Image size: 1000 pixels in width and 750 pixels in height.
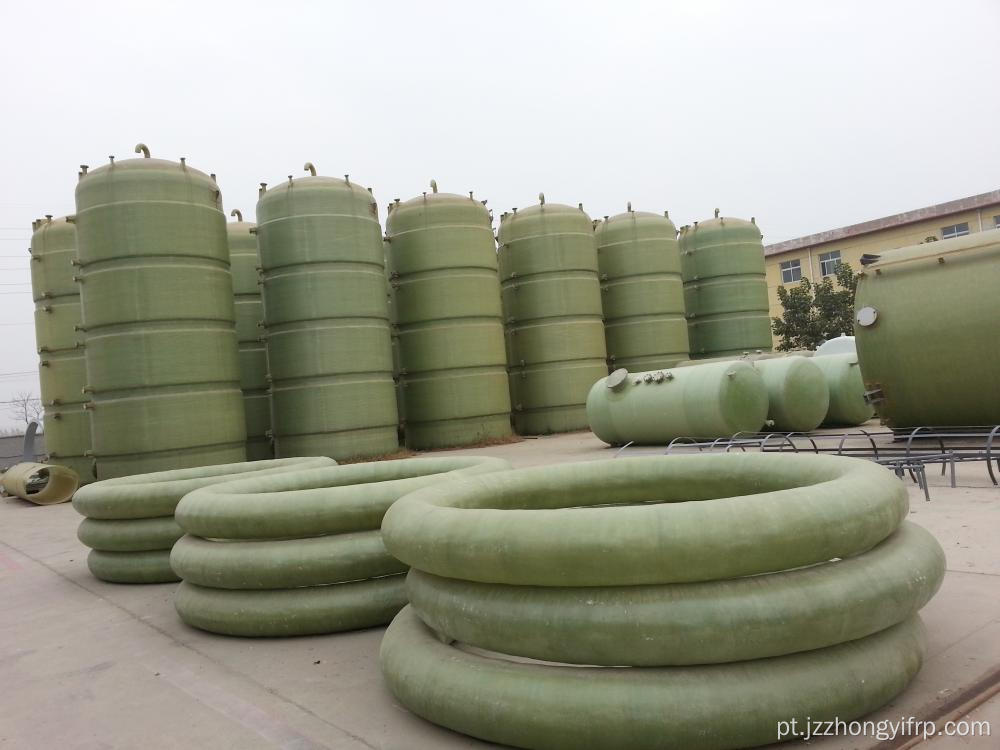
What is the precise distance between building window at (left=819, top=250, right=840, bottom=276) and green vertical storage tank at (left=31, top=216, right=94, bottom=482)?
4113 centimetres

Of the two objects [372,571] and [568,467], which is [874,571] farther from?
[372,571]

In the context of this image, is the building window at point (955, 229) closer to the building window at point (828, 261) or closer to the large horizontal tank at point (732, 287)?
the building window at point (828, 261)

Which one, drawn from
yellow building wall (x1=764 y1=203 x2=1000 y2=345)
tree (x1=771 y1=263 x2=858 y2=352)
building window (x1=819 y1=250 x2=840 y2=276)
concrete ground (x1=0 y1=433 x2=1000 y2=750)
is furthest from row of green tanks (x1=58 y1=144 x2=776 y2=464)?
building window (x1=819 y1=250 x2=840 y2=276)

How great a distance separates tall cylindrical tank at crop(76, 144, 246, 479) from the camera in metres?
15.0

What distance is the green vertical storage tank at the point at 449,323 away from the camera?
2019cm

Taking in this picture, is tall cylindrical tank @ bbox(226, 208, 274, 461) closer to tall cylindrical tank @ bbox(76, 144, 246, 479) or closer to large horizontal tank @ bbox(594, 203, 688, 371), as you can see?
tall cylindrical tank @ bbox(76, 144, 246, 479)

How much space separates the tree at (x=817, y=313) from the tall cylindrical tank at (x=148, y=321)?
29.6 meters

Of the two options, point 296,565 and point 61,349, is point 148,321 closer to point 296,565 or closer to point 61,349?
point 61,349

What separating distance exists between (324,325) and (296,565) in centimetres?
1322

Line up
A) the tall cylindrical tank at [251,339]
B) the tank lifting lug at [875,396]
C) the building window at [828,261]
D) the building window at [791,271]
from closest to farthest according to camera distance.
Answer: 1. the tank lifting lug at [875,396]
2. the tall cylindrical tank at [251,339]
3. the building window at [828,261]
4. the building window at [791,271]

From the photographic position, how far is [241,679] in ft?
13.8

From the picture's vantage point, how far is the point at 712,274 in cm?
2644

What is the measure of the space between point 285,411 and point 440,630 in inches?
590

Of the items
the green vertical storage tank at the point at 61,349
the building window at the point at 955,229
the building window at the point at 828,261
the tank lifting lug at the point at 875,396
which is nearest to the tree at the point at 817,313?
the building window at the point at 955,229
